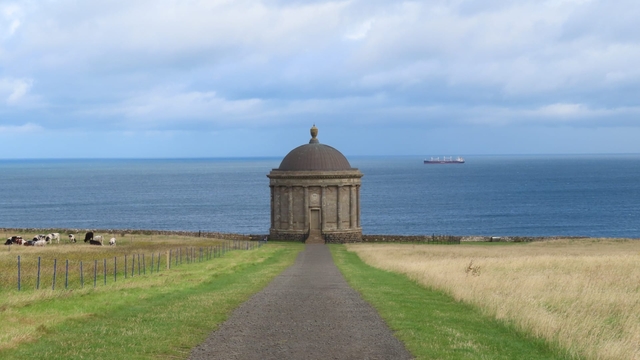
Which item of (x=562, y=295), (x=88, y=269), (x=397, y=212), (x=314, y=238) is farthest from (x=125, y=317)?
(x=397, y=212)

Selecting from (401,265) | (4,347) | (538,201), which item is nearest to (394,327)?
(4,347)

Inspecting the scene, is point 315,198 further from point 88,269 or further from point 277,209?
point 88,269

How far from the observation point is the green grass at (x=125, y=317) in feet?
47.4

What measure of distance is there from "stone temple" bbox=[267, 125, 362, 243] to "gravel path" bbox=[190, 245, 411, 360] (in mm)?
40767

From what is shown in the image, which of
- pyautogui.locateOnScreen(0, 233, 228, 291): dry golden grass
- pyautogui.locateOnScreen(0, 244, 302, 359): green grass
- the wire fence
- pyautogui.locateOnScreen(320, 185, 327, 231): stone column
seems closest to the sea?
pyautogui.locateOnScreen(320, 185, 327, 231): stone column

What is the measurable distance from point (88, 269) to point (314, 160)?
113 feet

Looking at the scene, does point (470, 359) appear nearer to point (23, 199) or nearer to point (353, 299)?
point (353, 299)

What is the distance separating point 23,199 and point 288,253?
140780mm

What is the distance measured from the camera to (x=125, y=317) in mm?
18703

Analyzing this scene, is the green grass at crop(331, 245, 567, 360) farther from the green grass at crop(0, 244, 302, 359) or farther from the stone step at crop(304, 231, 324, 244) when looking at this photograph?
the stone step at crop(304, 231, 324, 244)

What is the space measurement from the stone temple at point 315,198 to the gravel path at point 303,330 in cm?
4077

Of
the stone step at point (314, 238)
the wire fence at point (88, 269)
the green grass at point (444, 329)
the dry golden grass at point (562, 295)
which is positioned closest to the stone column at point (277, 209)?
the stone step at point (314, 238)

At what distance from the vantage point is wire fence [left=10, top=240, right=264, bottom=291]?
27609mm

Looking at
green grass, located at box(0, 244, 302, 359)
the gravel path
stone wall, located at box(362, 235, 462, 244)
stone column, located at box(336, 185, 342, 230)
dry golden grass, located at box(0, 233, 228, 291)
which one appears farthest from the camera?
stone wall, located at box(362, 235, 462, 244)
